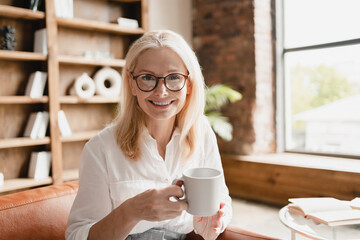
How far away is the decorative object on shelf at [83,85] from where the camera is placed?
2918 millimetres

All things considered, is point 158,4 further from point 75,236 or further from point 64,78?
point 75,236

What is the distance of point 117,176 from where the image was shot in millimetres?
1134

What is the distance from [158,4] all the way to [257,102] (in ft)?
5.24

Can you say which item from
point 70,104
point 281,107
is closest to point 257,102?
point 281,107

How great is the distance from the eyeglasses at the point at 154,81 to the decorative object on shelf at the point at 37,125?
6.05 ft

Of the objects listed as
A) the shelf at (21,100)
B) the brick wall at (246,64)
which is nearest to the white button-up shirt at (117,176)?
the shelf at (21,100)

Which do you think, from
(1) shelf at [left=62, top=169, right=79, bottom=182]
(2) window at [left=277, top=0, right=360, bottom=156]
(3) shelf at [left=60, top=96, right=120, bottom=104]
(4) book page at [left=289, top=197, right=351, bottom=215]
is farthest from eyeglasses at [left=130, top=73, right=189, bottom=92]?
(2) window at [left=277, top=0, right=360, bottom=156]

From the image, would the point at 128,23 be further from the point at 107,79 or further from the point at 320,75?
the point at 320,75

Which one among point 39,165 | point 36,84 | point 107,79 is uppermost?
point 107,79

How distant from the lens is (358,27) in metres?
3.19

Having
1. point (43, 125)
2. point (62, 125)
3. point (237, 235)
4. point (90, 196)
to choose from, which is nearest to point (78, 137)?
point (62, 125)

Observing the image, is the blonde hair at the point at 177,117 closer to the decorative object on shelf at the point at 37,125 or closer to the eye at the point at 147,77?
Result: the eye at the point at 147,77

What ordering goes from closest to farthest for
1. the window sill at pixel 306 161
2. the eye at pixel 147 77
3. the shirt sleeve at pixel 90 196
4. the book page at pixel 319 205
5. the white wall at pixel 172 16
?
the shirt sleeve at pixel 90 196, the eye at pixel 147 77, the book page at pixel 319 205, the window sill at pixel 306 161, the white wall at pixel 172 16

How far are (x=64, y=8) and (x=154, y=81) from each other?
2.07m
